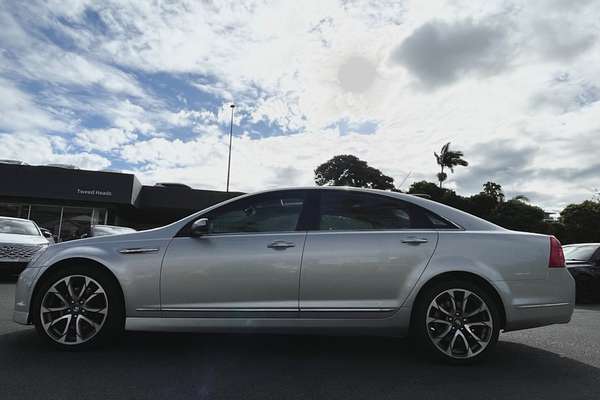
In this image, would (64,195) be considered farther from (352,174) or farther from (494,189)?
(494,189)

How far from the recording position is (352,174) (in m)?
61.3

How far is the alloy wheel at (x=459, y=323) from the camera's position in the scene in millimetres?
4043

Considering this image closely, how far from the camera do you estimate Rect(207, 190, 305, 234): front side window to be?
437 cm

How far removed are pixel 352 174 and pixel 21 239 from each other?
173 feet

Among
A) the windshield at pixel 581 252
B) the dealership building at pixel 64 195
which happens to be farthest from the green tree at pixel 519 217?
the windshield at pixel 581 252

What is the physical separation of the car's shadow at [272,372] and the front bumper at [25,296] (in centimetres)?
25

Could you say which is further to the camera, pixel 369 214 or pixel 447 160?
pixel 447 160

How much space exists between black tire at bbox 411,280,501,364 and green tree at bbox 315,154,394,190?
184 feet

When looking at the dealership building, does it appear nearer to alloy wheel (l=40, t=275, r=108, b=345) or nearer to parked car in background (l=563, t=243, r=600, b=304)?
alloy wheel (l=40, t=275, r=108, b=345)

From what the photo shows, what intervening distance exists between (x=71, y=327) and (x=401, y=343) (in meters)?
3.14

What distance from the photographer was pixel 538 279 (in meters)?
4.14

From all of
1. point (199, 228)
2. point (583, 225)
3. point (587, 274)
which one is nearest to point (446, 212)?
point (199, 228)

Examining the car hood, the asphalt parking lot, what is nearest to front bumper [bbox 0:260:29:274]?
the car hood

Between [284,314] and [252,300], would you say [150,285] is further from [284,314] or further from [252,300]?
[284,314]
